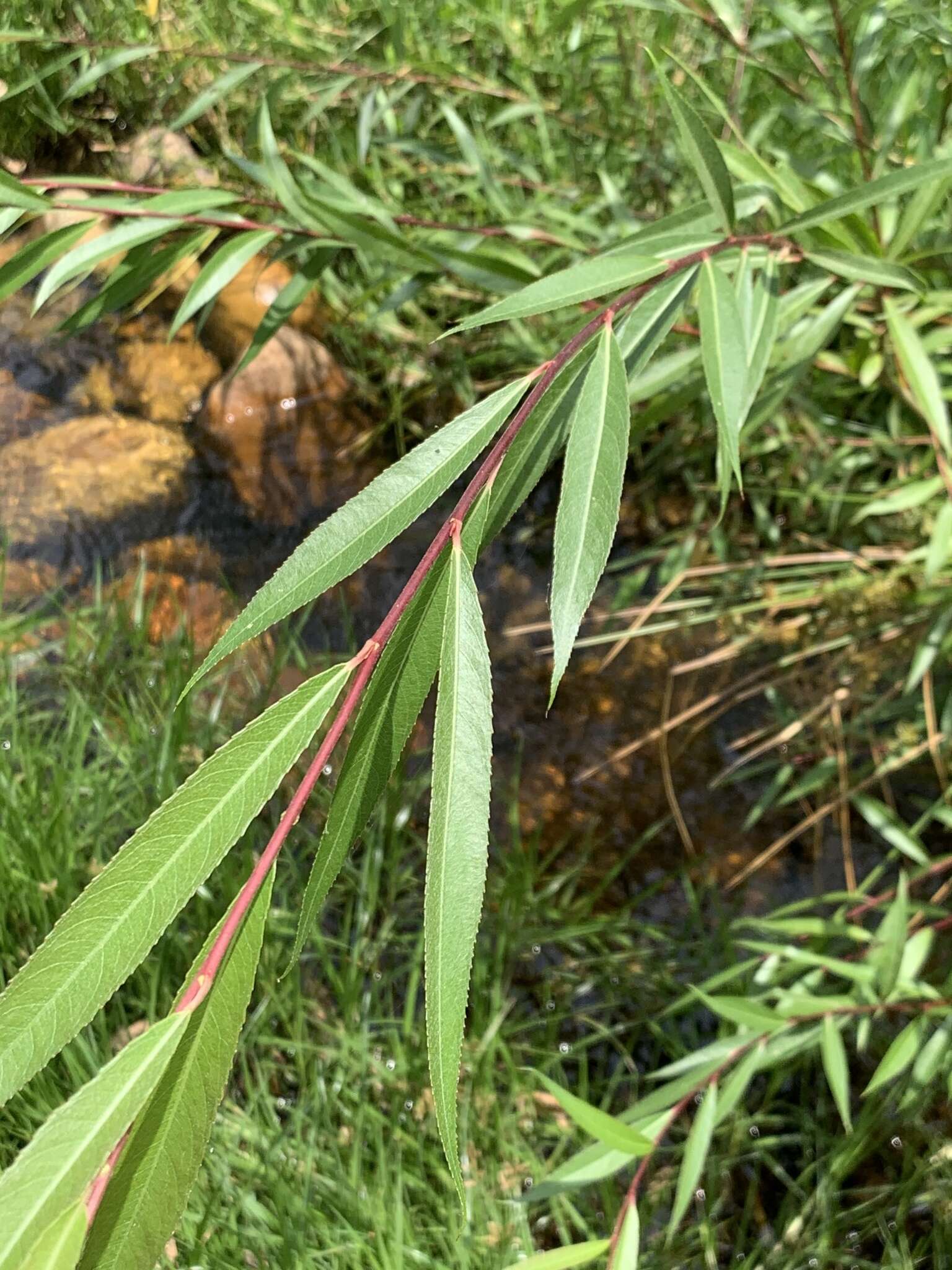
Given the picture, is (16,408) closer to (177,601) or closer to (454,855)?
(177,601)

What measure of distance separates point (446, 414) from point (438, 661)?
1792mm

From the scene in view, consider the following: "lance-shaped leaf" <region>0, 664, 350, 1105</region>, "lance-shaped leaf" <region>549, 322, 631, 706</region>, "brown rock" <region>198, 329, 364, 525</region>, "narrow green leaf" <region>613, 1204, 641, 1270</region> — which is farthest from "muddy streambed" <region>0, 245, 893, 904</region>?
"lance-shaped leaf" <region>0, 664, 350, 1105</region>

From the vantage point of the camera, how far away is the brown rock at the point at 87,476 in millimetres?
2162

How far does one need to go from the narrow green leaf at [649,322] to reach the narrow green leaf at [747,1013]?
1.84 ft

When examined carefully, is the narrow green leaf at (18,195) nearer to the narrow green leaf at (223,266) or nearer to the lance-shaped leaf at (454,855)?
the narrow green leaf at (223,266)

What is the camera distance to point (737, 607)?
1659 mm

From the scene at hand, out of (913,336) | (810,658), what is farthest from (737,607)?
(913,336)

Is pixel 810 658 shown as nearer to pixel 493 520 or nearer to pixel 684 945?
pixel 684 945

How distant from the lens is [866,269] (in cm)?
77

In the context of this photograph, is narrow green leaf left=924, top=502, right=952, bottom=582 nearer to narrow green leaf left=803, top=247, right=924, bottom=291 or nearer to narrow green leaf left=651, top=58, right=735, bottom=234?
narrow green leaf left=803, top=247, right=924, bottom=291

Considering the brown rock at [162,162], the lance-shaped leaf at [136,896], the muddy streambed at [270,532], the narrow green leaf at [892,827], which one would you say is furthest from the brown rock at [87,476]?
the lance-shaped leaf at [136,896]

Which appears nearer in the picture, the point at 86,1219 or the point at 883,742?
the point at 86,1219

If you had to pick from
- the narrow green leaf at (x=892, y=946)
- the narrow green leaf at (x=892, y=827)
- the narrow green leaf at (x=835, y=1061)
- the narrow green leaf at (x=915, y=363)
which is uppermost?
the narrow green leaf at (x=915, y=363)

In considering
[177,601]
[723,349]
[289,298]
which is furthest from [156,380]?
[723,349]
